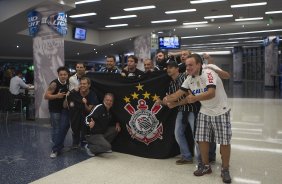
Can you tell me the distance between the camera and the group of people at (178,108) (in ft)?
11.3

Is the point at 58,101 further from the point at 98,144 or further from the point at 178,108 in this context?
the point at 178,108

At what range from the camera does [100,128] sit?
455 cm

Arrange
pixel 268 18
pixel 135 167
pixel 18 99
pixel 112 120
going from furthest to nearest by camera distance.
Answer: pixel 268 18
pixel 18 99
pixel 112 120
pixel 135 167

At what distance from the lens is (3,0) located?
9.70m

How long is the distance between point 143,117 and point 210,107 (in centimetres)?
133

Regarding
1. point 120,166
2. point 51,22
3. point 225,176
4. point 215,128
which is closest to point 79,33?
point 51,22

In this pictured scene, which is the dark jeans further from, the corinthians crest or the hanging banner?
the hanging banner

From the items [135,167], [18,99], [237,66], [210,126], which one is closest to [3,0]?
[18,99]

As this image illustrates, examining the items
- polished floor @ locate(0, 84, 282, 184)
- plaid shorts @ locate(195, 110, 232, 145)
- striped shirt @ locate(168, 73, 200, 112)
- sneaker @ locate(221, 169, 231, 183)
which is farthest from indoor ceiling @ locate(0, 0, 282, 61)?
sneaker @ locate(221, 169, 231, 183)

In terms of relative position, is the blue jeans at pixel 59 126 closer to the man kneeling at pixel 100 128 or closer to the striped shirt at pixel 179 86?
the man kneeling at pixel 100 128

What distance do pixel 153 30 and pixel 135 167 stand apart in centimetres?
1394

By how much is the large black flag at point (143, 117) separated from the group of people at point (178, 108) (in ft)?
0.44

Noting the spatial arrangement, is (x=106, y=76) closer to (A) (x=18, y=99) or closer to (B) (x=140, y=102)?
(B) (x=140, y=102)

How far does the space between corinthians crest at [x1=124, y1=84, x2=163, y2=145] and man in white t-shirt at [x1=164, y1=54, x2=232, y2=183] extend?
0.95 m
